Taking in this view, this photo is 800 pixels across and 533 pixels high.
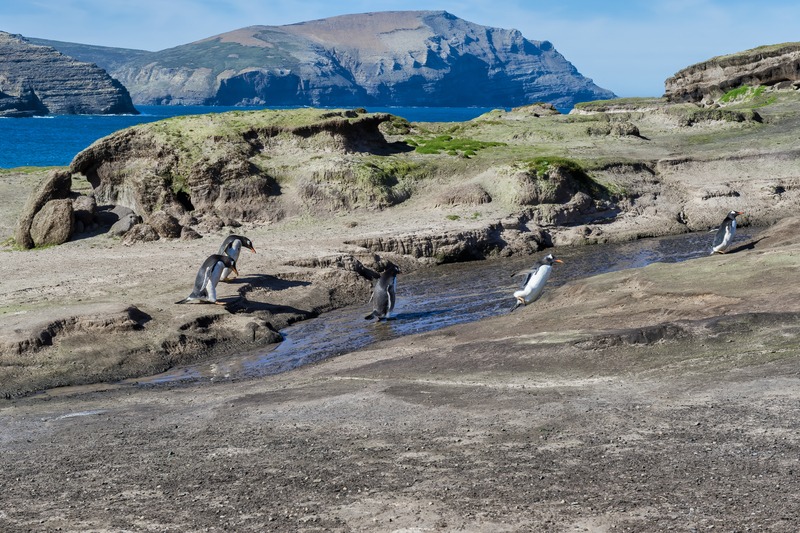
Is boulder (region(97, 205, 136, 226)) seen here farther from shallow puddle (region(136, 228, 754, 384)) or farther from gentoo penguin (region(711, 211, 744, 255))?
gentoo penguin (region(711, 211, 744, 255))

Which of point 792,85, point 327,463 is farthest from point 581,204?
point 792,85

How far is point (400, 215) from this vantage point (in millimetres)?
35594

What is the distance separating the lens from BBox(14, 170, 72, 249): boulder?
33156 millimetres

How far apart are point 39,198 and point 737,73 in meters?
54.1

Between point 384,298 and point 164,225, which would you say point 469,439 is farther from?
point 164,225

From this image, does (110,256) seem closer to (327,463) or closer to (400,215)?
(400,215)

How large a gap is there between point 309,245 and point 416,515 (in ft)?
69.9

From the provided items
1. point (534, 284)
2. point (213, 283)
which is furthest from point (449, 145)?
point (213, 283)

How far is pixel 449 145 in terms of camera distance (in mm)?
43375

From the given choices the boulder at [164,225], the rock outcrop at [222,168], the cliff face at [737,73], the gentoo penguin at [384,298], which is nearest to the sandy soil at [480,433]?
the gentoo penguin at [384,298]

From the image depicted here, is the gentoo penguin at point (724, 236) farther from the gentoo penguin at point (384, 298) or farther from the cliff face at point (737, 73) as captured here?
the cliff face at point (737, 73)

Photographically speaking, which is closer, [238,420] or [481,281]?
[238,420]

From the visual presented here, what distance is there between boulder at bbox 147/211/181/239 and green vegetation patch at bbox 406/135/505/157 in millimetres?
13231

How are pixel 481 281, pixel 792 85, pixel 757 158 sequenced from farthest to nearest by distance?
pixel 792 85 < pixel 757 158 < pixel 481 281
